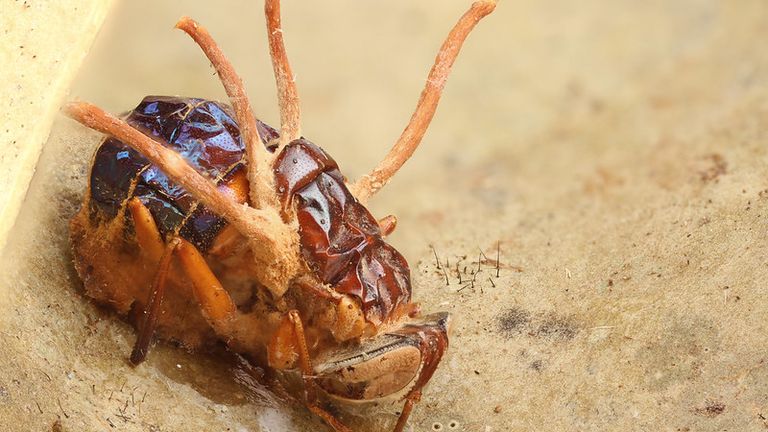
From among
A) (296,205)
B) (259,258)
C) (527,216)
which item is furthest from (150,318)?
(527,216)

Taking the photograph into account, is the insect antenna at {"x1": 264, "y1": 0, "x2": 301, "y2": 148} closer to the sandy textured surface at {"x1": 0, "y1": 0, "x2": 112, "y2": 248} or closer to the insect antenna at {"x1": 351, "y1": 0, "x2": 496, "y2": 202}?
the insect antenna at {"x1": 351, "y1": 0, "x2": 496, "y2": 202}

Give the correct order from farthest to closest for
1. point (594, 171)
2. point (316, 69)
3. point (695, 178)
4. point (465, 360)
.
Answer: point (316, 69) < point (594, 171) < point (695, 178) < point (465, 360)

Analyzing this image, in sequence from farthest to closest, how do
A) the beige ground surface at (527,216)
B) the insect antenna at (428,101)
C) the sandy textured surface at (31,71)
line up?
the insect antenna at (428,101) < the beige ground surface at (527,216) < the sandy textured surface at (31,71)

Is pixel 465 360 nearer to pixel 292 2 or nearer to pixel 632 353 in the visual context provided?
pixel 632 353

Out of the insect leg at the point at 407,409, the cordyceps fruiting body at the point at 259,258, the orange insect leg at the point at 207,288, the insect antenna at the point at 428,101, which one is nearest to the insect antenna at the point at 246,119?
the cordyceps fruiting body at the point at 259,258

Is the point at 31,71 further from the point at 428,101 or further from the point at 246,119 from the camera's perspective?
the point at 428,101

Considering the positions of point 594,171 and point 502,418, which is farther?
point 594,171

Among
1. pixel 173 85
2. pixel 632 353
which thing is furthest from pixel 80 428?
pixel 173 85

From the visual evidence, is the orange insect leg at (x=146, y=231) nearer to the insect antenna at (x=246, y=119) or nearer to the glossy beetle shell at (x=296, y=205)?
the glossy beetle shell at (x=296, y=205)
